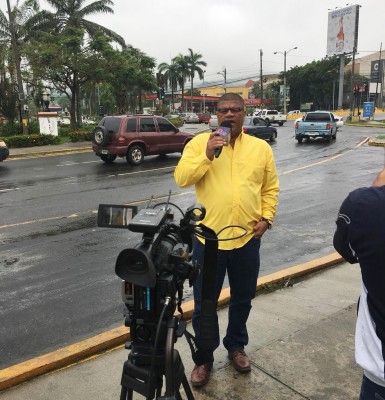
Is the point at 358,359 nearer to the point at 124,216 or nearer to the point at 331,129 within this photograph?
the point at 124,216

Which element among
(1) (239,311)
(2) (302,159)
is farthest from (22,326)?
(2) (302,159)

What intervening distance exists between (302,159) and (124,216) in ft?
50.2

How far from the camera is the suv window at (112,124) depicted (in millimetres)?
15224

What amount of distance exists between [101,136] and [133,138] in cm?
111

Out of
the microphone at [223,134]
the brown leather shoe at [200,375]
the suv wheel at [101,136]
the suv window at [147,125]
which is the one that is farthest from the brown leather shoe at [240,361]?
the suv window at [147,125]

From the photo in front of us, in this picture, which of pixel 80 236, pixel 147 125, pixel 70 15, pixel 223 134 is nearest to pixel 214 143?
pixel 223 134

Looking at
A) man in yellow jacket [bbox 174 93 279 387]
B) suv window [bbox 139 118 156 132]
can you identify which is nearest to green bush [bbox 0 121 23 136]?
suv window [bbox 139 118 156 132]

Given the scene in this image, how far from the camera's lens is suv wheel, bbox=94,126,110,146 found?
15.0 m

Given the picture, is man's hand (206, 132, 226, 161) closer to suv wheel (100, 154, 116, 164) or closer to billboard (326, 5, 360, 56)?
suv wheel (100, 154, 116, 164)

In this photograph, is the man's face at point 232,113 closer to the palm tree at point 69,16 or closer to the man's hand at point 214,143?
the man's hand at point 214,143

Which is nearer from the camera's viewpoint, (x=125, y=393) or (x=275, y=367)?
(x=125, y=393)

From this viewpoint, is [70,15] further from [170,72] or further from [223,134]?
[223,134]

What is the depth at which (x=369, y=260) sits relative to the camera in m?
1.51

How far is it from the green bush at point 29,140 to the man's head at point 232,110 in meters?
20.3
